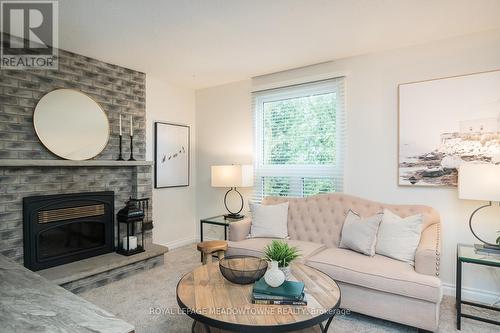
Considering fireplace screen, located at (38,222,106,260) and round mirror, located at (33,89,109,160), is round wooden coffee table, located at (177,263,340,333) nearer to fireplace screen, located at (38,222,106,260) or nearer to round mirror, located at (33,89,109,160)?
fireplace screen, located at (38,222,106,260)

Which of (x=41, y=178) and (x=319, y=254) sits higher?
(x=41, y=178)

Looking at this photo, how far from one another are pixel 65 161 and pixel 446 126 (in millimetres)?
3830

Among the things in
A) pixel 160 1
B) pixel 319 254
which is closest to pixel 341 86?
pixel 319 254

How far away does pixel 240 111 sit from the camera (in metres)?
4.50

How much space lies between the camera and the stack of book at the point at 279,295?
182cm

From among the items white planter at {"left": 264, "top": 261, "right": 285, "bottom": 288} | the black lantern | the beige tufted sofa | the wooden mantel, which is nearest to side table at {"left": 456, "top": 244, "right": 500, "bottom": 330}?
the beige tufted sofa

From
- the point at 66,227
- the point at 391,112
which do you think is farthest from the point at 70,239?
the point at 391,112

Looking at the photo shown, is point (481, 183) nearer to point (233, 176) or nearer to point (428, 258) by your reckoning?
point (428, 258)

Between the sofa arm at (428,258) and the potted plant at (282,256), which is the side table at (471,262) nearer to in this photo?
the sofa arm at (428,258)

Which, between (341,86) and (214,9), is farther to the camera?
(341,86)

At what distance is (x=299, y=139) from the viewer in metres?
3.96

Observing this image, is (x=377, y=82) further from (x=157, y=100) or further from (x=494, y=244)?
(x=157, y=100)

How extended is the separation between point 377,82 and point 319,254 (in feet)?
6.50

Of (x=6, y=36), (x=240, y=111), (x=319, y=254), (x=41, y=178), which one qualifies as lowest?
(x=319, y=254)
